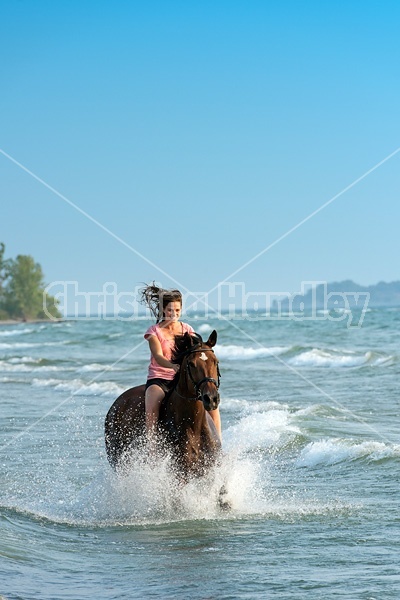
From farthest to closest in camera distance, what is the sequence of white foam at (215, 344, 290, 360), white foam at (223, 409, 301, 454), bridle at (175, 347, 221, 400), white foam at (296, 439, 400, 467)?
white foam at (215, 344, 290, 360) → white foam at (223, 409, 301, 454) → white foam at (296, 439, 400, 467) → bridle at (175, 347, 221, 400)

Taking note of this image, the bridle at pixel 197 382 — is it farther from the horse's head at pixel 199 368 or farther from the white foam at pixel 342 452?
the white foam at pixel 342 452

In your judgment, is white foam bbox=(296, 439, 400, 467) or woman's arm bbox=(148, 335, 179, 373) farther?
white foam bbox=(296, 439, 400, 467)

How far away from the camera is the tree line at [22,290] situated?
170750 mm

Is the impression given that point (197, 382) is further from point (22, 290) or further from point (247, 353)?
point (22, 290)

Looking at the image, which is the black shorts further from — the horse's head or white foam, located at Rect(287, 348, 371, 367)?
white foam, located at Rect(287, 348, 371, 367)

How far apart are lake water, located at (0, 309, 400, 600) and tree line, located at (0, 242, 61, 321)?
15333 cm

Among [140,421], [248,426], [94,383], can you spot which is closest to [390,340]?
[94,383]

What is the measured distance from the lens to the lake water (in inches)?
269

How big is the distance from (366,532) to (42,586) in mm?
2854

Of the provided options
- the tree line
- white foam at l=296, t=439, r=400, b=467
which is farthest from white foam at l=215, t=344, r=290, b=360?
the tree line

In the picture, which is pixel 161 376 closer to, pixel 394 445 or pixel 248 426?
pixel 394 445

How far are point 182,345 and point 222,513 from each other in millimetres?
1633

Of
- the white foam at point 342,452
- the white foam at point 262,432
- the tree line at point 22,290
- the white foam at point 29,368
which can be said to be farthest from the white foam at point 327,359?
the tree line at point 22,290

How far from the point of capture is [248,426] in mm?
16125
